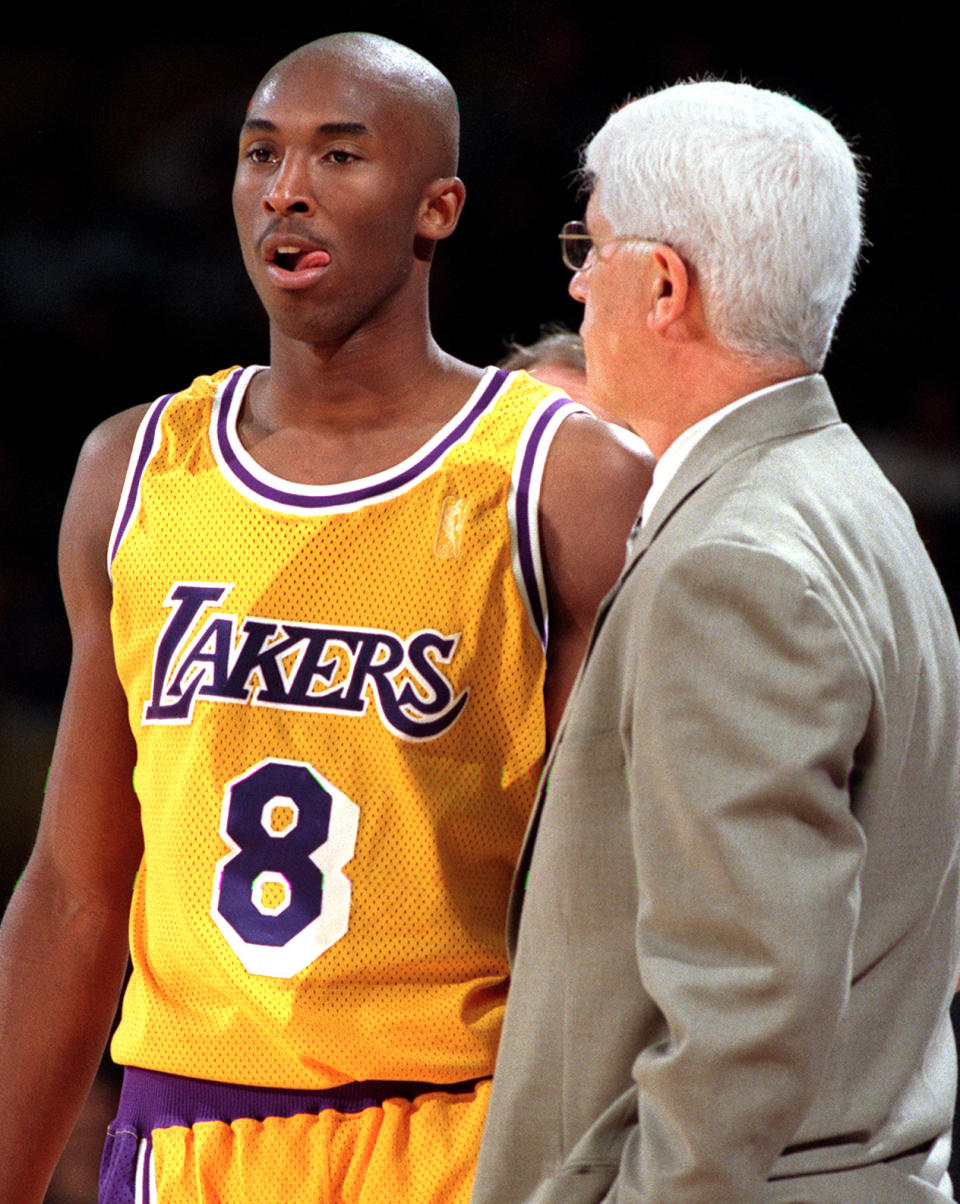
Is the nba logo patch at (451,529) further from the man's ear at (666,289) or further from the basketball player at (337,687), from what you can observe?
the man's ear at (666,289)

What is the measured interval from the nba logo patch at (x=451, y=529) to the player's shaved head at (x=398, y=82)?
38cm

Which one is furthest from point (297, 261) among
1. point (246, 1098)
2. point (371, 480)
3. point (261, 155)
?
point (246, 1098)

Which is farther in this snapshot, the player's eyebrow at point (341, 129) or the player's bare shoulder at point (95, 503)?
the player's bare shoulder at point (95, 503)

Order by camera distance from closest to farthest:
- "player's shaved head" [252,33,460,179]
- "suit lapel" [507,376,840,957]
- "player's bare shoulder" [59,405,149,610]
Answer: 1. "suit lapel" [507,376,840,957]
2. "player's shaved head" [252,33,460,179]
3. "player's bare shoulder" [59,405,149,610]

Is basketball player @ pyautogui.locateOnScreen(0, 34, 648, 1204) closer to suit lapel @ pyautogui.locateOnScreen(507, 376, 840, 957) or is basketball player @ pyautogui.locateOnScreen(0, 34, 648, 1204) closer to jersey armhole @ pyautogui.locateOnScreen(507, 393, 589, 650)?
jersey armhole @ pyautogui.locateOnScreen(507, 393, 589, 650)

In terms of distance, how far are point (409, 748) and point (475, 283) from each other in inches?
140

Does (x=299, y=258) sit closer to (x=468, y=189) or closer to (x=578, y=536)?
(x=578, y=536)

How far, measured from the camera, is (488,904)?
73.9 inches

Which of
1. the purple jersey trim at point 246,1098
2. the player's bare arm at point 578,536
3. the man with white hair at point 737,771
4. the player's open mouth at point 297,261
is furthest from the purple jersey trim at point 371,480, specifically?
the purple jersey trim at point 246,1098

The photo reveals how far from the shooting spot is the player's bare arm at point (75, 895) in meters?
2.03

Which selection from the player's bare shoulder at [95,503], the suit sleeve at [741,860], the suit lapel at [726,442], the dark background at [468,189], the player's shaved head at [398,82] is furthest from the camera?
the dark background at [468,189]

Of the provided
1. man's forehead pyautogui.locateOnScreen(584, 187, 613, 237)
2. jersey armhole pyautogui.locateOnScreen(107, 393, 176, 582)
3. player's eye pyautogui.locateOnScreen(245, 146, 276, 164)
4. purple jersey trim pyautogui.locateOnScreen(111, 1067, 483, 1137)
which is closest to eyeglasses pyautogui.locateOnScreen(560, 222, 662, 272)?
man's forehead pyautogui.locateOnScreen(584, 187, 613, 237)

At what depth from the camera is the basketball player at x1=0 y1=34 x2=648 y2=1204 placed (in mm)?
1832

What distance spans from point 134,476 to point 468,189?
3560mm
